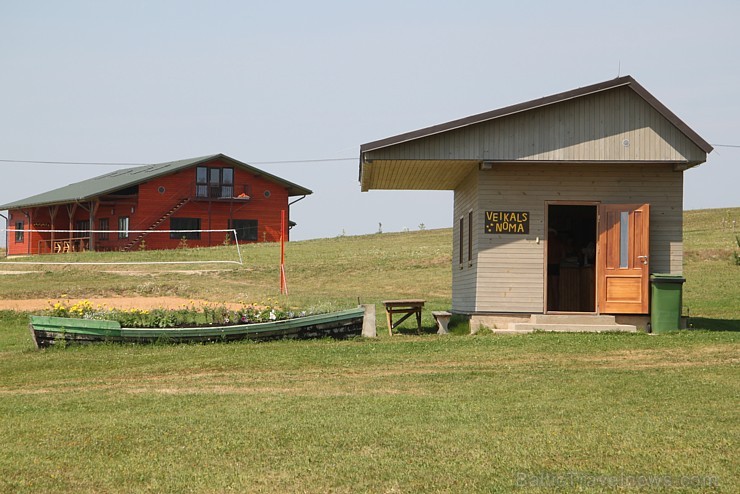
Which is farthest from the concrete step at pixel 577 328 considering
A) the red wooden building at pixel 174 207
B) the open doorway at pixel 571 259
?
the red wooden building at pixel 174 207

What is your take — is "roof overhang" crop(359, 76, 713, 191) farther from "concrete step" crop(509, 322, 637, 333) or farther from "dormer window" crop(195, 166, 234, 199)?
"dormer window" crop(195, 166, 234, 199)

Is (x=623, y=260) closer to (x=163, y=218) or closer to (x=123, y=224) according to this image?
(x=163, y=218)

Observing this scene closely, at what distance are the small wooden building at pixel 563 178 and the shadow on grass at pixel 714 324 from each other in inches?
62.6

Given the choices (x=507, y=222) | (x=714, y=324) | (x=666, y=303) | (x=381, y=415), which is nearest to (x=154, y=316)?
(x=507, y=222)

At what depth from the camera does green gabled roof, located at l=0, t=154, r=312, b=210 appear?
53156mm

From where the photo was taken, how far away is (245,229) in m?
56.6

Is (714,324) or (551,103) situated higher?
(551,103)

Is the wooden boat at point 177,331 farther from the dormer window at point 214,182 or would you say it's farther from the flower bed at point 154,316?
the dormer window at point 214,182

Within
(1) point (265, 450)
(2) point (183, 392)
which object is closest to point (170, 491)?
(1) point (265, 450)

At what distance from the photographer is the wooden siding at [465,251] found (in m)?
20.7

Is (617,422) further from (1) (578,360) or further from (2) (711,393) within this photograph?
(1) (578,360)

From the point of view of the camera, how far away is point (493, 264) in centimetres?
2002

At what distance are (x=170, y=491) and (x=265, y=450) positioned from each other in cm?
145

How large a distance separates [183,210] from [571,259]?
35.3 m
